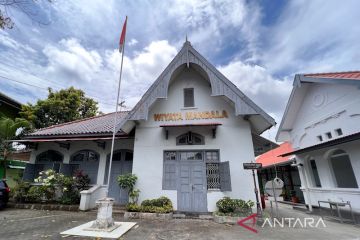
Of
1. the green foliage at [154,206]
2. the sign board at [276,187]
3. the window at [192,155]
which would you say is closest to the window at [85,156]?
the green foliage at [154,206]

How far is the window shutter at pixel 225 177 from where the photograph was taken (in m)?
7.40

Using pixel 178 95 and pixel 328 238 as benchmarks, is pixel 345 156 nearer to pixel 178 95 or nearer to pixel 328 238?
pixel 328 238

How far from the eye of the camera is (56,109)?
20.1m

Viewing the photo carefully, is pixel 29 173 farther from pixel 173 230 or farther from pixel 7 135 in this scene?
pixel 173 230

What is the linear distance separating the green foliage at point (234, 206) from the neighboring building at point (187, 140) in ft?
1.46

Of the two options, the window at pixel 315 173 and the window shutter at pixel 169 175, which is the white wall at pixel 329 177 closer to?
the window at pixel 315 173

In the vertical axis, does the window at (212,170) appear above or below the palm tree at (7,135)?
below

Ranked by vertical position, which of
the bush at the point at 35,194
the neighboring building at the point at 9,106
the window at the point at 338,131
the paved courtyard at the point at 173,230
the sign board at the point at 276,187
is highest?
the neighboring building at the point at 9,106

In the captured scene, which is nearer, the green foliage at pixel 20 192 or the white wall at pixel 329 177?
the white wall at pixel 329 177

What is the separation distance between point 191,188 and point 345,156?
24.8 ft

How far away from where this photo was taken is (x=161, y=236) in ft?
16.6

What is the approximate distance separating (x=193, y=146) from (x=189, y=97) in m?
2.64

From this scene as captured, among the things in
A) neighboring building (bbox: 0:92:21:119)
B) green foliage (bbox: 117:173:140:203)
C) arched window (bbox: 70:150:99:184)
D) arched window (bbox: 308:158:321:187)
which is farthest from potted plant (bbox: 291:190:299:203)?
neighboring building (bbox: 0:92:21:119)

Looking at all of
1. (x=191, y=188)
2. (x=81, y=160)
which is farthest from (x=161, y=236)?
(x=81, y=160)
